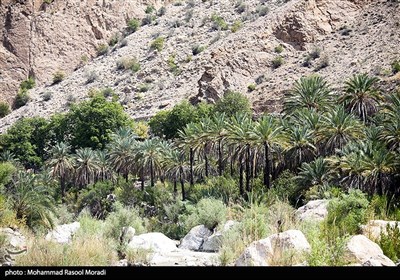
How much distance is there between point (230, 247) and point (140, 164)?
133 ft

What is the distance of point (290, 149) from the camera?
1738 inches

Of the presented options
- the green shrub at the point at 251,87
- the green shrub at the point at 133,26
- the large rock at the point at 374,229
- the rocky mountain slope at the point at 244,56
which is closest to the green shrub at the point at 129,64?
the rocky mountain slope at the point at 244,56

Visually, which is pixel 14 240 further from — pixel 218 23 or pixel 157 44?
pixel 218 23

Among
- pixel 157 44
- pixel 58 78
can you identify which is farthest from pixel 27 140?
pixel 157 44

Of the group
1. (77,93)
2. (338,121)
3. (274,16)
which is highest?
(274,16)

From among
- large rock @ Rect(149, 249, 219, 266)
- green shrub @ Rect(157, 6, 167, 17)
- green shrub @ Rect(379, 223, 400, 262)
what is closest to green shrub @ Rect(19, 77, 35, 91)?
green shrub @ Rect(157, 6, 167, 17)

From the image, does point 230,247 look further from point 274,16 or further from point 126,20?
point 126,20

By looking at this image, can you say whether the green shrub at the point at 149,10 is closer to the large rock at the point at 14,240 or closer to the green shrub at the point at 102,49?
the green shrub at the point at 102,49

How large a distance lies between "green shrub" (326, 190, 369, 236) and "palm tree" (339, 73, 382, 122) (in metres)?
34.8

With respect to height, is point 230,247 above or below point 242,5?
below

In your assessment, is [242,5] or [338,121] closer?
[338,121]

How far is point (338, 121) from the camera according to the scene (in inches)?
1661

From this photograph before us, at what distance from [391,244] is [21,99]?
83.3 m
